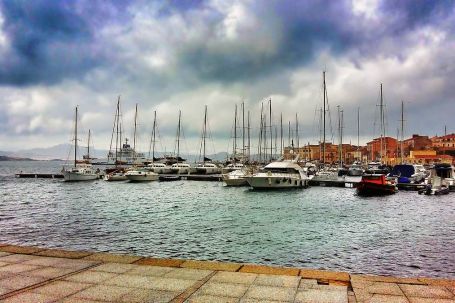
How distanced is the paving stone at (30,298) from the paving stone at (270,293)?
10.4ft

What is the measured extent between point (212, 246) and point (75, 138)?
2771 inches

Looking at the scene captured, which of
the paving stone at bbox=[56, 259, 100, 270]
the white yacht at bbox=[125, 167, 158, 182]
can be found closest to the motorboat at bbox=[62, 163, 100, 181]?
the white yacht at bbox=[125, 167, 158, 182]

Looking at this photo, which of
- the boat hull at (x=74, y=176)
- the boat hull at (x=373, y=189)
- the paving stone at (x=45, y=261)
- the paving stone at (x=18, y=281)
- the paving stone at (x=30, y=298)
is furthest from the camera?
the boat hull at (x=74, y=176)

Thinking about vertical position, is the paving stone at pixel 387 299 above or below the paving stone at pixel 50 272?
below

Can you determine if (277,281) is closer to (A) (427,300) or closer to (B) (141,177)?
(A) (427,300)

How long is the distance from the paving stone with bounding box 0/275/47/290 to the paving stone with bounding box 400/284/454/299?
6484 mm

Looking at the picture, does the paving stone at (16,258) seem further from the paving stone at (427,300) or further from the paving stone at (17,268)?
Answer: the paving stone at (427,300)

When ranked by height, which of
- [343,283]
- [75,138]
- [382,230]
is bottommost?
[382,230]

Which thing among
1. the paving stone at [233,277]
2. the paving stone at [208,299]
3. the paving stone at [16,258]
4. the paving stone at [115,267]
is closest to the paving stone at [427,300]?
the paving stone at [233,277]

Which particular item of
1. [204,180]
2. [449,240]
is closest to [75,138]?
[204,180]

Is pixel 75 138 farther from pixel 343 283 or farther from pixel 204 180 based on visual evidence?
pixel 343 283

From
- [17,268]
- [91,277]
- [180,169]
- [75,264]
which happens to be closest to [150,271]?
[91,277]

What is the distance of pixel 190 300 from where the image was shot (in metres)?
6.07

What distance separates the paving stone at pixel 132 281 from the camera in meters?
6.80
